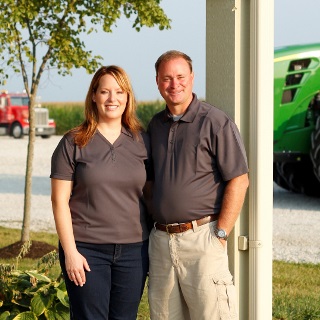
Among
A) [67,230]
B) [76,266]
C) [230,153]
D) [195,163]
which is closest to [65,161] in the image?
[67,230]

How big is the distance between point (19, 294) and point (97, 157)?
160cm

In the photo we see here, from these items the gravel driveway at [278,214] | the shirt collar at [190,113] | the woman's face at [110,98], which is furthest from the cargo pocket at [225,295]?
the gravel driveway at [278,214]

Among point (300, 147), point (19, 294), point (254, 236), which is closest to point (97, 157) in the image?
point (254, 236)

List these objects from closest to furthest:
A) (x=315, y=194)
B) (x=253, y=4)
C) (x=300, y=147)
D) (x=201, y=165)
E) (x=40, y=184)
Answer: (x=201, y=165), (x=253, y=4), (x=300, y=147), (x=315, y=194), (x=40, y=184)

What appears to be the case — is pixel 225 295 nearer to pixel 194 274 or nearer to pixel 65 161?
pixel 194 274

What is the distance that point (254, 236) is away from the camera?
4512mm

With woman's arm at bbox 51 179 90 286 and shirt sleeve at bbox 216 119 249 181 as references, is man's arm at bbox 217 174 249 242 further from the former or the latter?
woman's arm at bbox 51 179 90 286

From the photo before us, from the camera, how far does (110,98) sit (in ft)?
13.4

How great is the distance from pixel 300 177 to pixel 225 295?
11279mm

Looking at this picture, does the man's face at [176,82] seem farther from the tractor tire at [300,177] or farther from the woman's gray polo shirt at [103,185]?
the tractor tire at [300,177]

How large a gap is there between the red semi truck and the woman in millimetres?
30342

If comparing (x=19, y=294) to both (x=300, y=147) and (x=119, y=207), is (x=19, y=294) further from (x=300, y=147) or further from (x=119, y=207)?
(x=300, y=147)

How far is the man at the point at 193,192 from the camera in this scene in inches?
161

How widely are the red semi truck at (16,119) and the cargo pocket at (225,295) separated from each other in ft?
99.8
